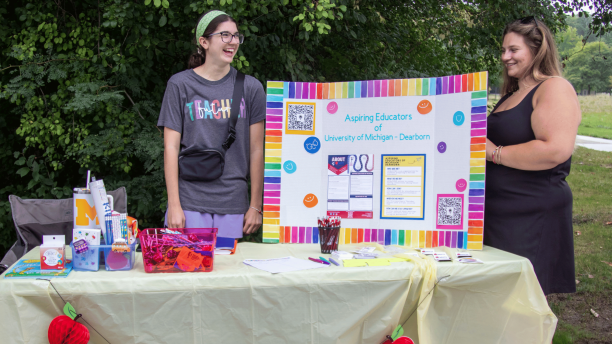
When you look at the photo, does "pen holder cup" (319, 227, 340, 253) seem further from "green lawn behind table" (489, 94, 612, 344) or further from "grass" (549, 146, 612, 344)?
"grass" (549, 146, 612, 344)

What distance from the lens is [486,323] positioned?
70.7 inches

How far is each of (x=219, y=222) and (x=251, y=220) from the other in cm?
15

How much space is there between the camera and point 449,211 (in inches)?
77.9

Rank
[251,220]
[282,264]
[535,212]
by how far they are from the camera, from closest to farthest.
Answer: [282,264] → [535,212] → [251,220]

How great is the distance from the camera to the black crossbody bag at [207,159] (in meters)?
1.99

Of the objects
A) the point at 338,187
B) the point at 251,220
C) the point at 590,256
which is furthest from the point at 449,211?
the point at 590,256

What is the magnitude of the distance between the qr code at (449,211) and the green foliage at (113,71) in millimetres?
1334

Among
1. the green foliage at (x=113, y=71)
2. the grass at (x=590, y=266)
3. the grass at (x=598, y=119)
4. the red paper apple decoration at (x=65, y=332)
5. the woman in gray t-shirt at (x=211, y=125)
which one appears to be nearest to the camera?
the red paper apple decoration at (x=65, y=332)

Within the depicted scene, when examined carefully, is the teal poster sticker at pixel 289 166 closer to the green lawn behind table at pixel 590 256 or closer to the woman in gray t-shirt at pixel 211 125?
the woman in gray t-shirt at pixel 211 125

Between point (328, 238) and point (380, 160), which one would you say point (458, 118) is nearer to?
point (380, 160)

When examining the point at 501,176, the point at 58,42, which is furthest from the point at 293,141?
the point at 58,42

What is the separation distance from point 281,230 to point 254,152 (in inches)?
15.2

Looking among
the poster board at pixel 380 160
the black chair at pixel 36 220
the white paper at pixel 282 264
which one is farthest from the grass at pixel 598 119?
the black chair at pixel 36 220

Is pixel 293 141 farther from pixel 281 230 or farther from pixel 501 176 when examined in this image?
pixel 501 176
